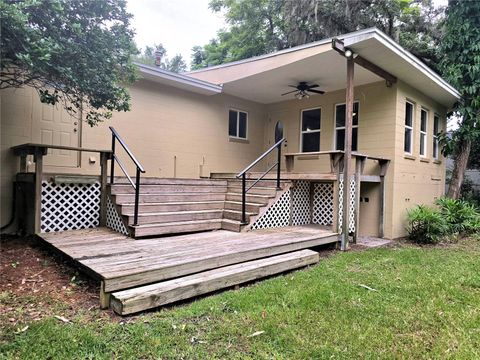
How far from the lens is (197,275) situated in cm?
368

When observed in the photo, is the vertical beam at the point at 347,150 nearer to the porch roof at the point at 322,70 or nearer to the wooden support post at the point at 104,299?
the porch roof at the point at 322,70

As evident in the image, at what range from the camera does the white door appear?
20.0ft

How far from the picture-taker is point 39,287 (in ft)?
11.6

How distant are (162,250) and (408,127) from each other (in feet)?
22.6

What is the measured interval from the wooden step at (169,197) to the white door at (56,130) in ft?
5.60

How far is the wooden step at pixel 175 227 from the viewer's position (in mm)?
5051

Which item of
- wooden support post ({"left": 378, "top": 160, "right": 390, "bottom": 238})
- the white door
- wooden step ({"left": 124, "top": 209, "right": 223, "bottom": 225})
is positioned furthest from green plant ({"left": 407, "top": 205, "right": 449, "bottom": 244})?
the white door

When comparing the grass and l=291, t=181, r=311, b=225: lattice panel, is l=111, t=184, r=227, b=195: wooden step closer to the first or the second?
l=291, t=181, r=311, b=225: lattice panel

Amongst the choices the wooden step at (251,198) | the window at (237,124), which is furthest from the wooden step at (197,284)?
the window at (237,124)

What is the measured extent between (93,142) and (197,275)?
4.44 m

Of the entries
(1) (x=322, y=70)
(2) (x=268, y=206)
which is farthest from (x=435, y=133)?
(2) (x=268, y=206)

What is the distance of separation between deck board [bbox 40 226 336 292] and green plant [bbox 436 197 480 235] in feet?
12.7

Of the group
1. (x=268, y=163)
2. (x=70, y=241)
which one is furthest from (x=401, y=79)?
(x=70, y=241)

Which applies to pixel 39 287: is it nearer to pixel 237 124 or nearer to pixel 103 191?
pixel 103 191
